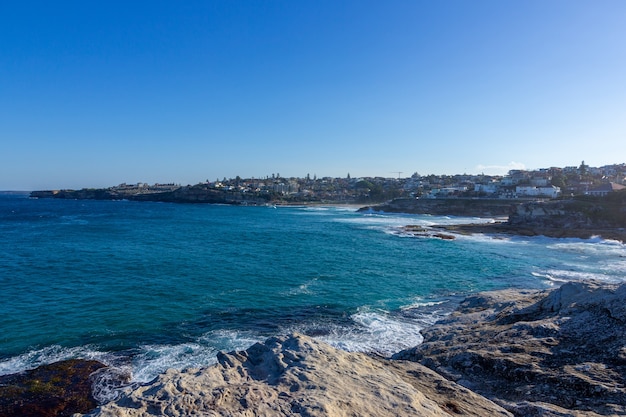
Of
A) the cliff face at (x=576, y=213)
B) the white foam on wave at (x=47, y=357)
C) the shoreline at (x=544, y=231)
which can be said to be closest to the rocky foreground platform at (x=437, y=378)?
the white foam on wave at (x=47, y=357)

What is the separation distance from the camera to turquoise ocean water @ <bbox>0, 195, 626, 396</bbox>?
15.9m

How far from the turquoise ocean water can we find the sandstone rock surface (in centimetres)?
527

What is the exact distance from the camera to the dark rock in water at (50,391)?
11133mm

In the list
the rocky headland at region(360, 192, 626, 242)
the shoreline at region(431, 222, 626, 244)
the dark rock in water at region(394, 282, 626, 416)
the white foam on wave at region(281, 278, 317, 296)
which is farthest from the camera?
the rocky headland at region(360, 192, 626, 242)

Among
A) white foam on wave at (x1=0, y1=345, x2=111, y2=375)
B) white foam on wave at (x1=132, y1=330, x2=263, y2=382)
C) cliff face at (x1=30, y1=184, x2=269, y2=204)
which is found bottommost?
white foam on wave at (x1=132, y1=330, x2=263, y2=382)

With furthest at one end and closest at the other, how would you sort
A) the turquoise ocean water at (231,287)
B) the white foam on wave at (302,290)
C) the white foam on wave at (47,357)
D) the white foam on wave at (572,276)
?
the white foam on wave at (572,276)
the white foam on wave at (302,290)
the turquoise ocean water at (231,287)
the white foam on wave at (47,357)

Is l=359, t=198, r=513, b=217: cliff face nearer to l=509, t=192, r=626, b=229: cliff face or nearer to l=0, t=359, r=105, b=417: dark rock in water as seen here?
l=509, t=192, r=626, b=229: cliff face

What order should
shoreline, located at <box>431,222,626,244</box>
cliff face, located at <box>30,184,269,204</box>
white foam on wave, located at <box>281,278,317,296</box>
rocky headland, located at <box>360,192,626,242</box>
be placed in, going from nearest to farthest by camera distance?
1. white foam on wave, located at <box>281,278,317,296</box>
2. shoreline, located at <box>431,222,626,244</box>
3. rocky headland, located at <box>360,192,626,242</box>
4. cliff face, located at <box>30,184,269,204</box>

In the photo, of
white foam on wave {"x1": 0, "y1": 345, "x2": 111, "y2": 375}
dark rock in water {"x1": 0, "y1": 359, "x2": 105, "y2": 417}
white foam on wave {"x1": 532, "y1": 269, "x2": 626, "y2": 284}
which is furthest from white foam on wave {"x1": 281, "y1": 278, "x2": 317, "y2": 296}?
white foam on wave {"x1": 532, "y1": 269, "x2": 626, "y2": 284}

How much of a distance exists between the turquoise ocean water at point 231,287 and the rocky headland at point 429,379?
3071 millimetres

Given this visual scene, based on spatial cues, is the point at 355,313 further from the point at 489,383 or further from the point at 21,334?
the point at 21,334

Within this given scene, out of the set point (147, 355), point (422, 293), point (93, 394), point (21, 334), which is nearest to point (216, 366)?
point (93, 394)

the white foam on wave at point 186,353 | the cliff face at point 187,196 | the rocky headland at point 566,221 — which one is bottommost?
the white foam on wave at point 186,353

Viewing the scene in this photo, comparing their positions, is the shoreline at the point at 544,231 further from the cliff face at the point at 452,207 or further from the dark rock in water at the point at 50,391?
the dark rock in water at the point at 50,391
